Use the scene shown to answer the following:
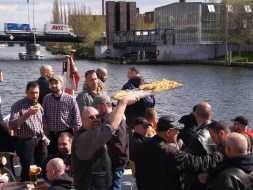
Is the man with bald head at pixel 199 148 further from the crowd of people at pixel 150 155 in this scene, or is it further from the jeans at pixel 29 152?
the jeans at pixel 29 152

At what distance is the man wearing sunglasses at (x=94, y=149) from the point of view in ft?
11.2

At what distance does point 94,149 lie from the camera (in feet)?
11.4

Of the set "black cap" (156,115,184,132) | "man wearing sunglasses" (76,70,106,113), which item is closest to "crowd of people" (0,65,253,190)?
"black cap" (156,115,184,132)

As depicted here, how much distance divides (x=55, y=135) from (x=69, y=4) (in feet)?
392

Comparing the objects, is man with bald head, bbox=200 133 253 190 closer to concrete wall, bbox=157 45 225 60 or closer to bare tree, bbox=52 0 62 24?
concrete wall, bbox=157 45 225 60

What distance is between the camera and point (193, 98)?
2780 centimetres

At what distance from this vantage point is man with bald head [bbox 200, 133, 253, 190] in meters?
3.51

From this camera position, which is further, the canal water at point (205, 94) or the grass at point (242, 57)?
the grass at point (242, 57)

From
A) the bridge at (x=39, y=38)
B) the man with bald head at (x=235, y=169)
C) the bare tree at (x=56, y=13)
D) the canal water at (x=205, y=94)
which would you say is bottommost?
the canal water at (x=205, y=94)

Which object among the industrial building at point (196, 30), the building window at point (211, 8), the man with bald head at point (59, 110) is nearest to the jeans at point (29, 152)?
the man with bald head at point (59, 110)

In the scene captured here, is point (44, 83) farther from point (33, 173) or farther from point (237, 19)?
point (237, 19)

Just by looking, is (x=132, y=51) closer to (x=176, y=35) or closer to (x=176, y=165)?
(x=176, y=35)

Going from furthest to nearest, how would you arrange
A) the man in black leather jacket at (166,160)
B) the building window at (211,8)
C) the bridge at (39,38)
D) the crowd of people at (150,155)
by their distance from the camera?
the bridge at (39,38)
the building window at (211,8)
the man in black leather jacket at (166,160)
the crowd of people at (150,155)

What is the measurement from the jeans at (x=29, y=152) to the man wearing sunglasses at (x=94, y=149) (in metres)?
2.11
